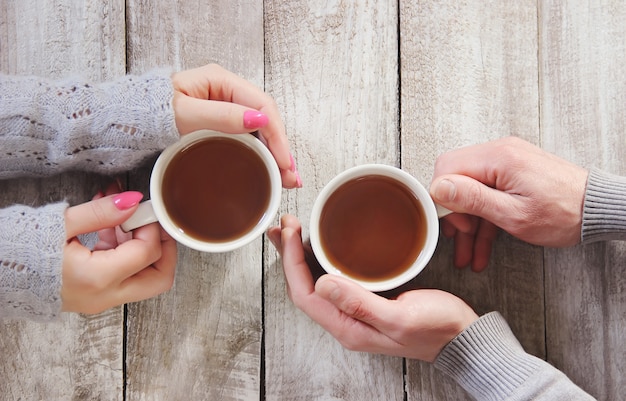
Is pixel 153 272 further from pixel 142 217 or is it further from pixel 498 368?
pixel 498 368

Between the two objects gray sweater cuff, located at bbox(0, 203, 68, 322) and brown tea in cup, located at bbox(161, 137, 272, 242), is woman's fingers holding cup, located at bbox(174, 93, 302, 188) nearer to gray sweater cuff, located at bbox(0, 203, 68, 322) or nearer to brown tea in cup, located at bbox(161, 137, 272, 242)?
brown tea in cup, located at bbox(161, 137, 272, 242)

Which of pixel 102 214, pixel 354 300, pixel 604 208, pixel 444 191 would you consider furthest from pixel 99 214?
pixel 604 208

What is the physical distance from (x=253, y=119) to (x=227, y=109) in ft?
0.12

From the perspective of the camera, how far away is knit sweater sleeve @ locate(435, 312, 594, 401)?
31.9 inches

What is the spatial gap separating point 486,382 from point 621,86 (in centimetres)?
52

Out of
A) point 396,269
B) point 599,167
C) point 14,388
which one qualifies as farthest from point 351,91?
point 14,388

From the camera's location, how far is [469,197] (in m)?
0.79

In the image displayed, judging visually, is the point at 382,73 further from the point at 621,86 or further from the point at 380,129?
the point at 621,86

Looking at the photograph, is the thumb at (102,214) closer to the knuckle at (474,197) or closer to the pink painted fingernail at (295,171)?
the pink painted fingernail at (295,171)

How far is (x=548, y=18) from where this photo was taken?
929mm

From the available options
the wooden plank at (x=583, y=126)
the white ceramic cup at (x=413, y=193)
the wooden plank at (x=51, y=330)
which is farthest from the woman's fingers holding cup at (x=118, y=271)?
the wooden plank at (x=583, y=126)

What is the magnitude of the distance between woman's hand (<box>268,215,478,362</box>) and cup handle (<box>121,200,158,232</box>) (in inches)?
7.2

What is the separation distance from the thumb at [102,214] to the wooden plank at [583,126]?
2.12 ft

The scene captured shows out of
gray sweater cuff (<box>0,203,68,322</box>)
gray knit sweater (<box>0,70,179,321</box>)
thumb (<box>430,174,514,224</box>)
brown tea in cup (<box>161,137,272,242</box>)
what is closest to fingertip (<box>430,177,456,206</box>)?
thumb (<box>430,174,514,224</box>)
